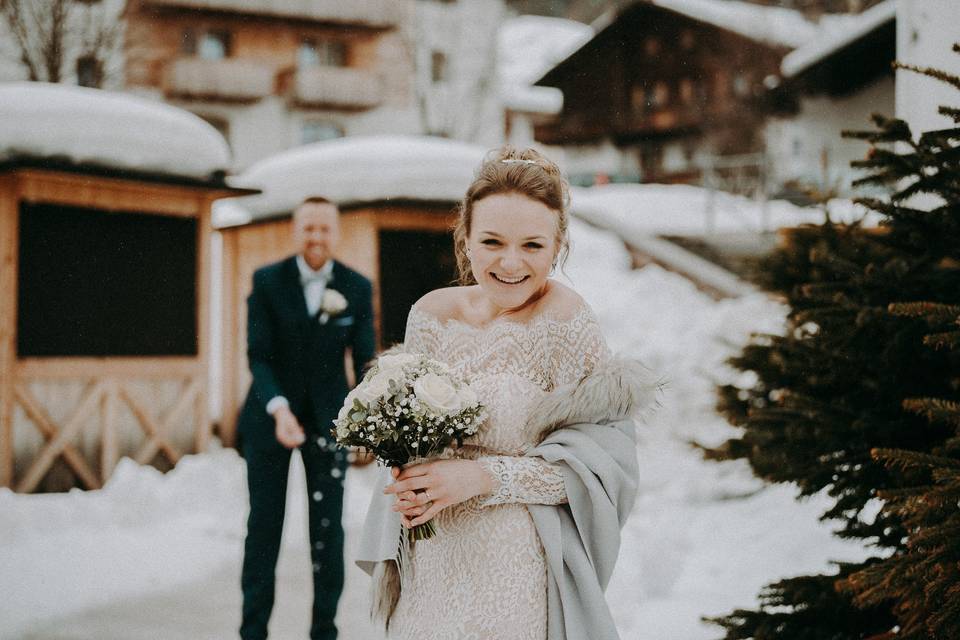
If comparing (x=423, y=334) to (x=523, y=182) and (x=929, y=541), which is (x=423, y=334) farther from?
(x=929, y=541)

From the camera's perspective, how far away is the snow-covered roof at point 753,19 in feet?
95.8

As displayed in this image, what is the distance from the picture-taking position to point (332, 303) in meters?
4.75

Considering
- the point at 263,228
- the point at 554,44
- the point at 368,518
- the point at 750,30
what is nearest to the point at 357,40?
the point at 750,30

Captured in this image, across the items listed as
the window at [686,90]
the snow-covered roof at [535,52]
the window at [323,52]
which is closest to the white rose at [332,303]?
the window at [323,52]

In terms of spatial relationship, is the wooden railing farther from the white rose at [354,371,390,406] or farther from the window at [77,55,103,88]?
the white rose at [354,371,390,406]

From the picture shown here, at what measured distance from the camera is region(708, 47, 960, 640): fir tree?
10.1 feet

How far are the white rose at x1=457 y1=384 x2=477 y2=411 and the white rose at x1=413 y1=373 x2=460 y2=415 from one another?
1cm

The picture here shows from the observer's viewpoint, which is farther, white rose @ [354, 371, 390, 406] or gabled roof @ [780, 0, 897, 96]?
gabled roof @ [780, 0, 897, 96]

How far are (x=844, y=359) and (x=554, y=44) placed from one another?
43.1 metres

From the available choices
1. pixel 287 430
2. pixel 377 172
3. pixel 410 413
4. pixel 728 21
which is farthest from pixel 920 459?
pixel 728 21

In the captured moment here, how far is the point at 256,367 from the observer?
4.65 meters

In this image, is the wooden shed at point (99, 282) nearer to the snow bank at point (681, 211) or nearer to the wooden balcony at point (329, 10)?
the snow bank at point (681, 211)

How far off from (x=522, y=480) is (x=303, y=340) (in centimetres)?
292

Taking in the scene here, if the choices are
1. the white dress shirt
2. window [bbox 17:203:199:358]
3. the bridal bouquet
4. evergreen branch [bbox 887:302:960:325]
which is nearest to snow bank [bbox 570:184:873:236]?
window [bbox 17:203:199:358]
